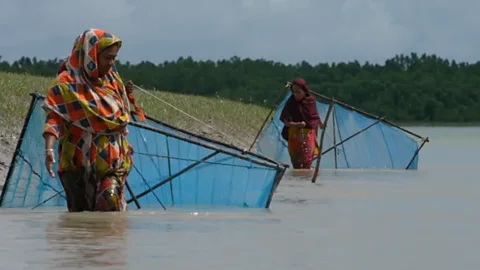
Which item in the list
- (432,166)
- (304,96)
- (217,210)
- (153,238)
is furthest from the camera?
(432,166)

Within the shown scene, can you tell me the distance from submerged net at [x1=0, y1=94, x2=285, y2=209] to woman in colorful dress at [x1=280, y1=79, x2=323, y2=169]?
6.63 metres

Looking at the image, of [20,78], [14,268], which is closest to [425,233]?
[14,268]

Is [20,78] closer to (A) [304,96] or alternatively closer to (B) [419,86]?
(A) [304,96]

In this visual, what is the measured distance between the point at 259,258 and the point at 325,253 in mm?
608

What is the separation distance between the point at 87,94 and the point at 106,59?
256 mm

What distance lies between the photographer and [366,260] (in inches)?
348

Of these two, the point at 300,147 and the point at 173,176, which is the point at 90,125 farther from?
the point at 300,147

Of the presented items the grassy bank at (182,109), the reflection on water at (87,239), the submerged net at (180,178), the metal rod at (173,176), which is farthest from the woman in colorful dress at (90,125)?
the grassy bank at (182,109)

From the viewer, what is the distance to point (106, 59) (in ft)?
32.2

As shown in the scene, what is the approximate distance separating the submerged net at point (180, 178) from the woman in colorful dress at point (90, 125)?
5.67ft

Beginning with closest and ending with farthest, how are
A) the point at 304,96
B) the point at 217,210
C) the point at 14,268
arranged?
1. the point at 14,268
2. the point at 217,210
3. the point at 304,96

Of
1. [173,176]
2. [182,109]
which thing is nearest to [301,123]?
[173,176]

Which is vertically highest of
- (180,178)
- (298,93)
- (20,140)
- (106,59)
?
(106,59)

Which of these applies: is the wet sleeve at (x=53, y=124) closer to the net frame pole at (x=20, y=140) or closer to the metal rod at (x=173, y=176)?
the net frame pole at (x=20, y=140)
